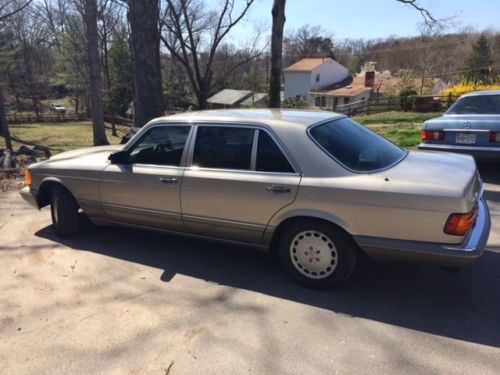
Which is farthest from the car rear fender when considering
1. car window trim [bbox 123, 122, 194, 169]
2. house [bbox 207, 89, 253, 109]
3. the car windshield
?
house [bbox 207, 89, 253, 109]

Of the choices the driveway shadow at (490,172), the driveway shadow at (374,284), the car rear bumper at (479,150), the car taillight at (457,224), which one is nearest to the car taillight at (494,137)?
the car rear bumper at (479,150)

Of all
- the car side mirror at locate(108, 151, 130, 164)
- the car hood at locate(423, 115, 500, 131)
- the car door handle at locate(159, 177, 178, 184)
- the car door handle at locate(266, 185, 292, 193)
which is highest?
the car hood at locate(423, 115, 500, 131)

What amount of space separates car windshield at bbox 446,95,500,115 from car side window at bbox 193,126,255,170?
17.6 ft

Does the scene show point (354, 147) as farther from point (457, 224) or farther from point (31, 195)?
point (31, 195)

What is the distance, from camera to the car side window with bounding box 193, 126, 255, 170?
12.7ft

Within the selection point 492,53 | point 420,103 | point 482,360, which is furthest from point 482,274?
point 492,53

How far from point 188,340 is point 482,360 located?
202 cm

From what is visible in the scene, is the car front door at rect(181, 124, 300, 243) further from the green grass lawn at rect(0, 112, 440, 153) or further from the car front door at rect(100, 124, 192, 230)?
the green grass lawn at rect(0, 112, 440, 153)

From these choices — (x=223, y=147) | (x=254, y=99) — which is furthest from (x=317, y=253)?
(x=254, y=99)

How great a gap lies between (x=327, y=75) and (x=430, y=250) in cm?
6151

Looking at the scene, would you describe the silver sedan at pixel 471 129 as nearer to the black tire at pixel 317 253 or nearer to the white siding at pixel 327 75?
the black tire at pixel 317 253

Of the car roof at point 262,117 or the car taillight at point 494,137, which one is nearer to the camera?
the car roof at point 262,117

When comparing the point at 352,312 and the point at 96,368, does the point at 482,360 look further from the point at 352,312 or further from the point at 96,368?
the point at 96,368

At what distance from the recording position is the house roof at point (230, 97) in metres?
56.6
